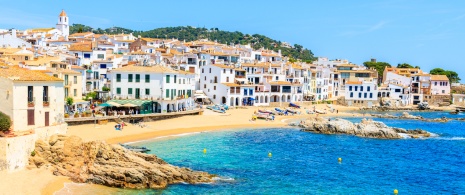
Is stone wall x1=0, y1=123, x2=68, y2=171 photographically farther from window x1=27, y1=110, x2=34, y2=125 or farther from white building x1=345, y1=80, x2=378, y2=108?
white building x1=345, y1=80, x2=378, y2=108

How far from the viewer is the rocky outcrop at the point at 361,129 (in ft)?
193

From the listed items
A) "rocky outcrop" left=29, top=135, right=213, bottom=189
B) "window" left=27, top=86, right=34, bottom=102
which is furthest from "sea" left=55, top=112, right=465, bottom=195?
"window" left=27, top=86, right=34, bottom=102

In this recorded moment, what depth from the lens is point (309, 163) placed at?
41.2m

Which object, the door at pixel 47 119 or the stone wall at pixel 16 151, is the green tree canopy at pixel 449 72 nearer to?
the door at pixel 47 119

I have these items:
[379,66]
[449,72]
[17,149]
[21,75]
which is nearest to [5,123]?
[17,149]

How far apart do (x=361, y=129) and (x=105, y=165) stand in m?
37.1

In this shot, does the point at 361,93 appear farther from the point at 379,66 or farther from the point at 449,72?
the point at 449,72

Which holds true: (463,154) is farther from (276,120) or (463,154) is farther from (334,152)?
(276,120)

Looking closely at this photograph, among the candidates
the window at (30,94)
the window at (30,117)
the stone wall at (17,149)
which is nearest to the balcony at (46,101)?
the window at (30,94)

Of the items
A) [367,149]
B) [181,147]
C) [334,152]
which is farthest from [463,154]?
[181,147]

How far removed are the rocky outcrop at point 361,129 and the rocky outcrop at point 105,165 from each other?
102ft

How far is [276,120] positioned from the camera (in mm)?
71625

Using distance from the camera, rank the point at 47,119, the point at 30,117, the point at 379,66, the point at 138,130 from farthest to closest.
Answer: the point at 379,66 < the point at 138,130 < the point at 47,119 < the point at 30,117

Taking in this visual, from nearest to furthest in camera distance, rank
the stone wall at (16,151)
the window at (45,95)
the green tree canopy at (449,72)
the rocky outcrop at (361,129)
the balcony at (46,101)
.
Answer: the stone wall at (16,151) < the balcony at (46,101) < the window at (45,95) < the rocky outcrop at (361,129) < the green tree canopy at (449,72)
